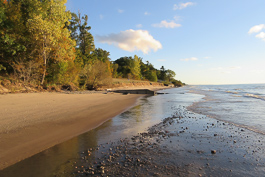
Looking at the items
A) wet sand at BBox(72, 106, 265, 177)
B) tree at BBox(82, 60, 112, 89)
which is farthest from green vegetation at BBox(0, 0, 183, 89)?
wet sand at BBox(72, 106, 265, 177)

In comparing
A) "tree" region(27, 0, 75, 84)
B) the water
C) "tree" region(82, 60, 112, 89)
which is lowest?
the water

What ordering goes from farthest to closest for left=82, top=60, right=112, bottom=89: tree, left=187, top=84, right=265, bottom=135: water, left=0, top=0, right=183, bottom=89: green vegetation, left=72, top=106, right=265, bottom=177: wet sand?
left=82, top=60, right=112, bottom=89: tree → left=0, top=0, right=183, bottom=89: green vegetation → left=187, top=84, right=265, bottom=135: water → left=72, top=106, right=265, bottom=177: wet sand

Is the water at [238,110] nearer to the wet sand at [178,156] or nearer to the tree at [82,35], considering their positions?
the wet sand at [178,156]

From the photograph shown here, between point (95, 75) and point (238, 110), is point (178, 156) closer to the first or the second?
point (238, 110)

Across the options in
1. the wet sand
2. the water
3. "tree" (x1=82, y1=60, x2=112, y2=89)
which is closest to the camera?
the wet sand

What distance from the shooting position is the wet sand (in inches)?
144

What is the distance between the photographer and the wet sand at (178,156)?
12.0 feet

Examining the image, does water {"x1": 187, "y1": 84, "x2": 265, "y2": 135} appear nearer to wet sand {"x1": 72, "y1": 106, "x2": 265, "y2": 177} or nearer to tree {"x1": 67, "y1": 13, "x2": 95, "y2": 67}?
wet sand {"x1": 72, "y1": 106, "x2": 265, "y2": 177}

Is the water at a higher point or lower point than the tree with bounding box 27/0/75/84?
lower

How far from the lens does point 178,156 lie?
4469 mm

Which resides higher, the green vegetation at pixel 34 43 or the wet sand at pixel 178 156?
the green vegetation at pixel 34 43

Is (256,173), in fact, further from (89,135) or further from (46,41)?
(46,41)

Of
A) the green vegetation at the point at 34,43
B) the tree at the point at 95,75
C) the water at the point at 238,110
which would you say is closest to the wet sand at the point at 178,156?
the water at the point at 238,110

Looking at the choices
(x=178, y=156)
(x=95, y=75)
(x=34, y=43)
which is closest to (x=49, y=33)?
(x=34, y=43)
